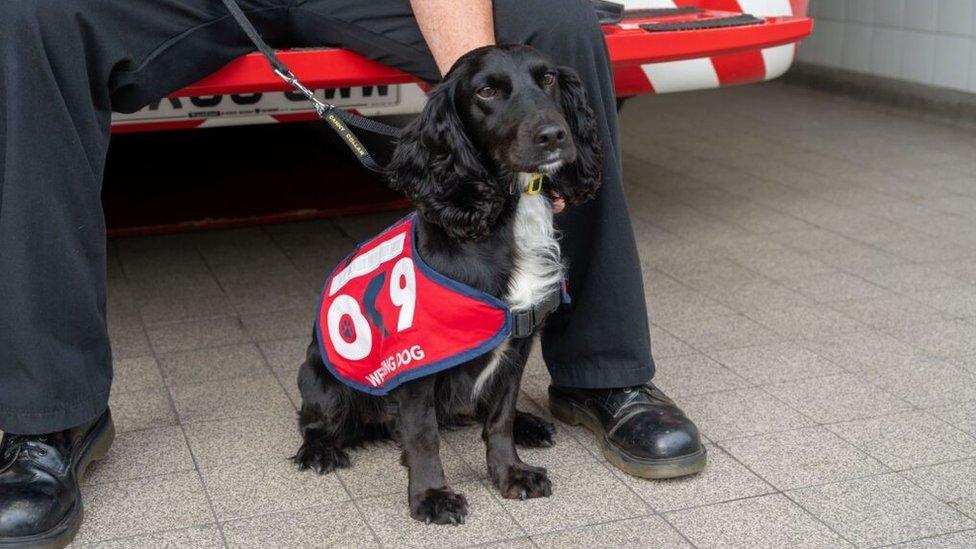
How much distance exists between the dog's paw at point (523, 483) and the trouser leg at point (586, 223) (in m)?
0.31

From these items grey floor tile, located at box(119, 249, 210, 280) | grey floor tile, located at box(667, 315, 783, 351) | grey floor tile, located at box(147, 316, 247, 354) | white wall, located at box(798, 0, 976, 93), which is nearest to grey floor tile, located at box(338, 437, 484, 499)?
grey floor tile, located at box(147, 316, 247, 354)

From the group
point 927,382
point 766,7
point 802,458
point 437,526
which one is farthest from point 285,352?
point 766,7

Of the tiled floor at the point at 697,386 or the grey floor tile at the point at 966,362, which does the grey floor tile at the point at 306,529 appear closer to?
the tiled floor at the point at 697,386

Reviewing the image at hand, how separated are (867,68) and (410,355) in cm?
509

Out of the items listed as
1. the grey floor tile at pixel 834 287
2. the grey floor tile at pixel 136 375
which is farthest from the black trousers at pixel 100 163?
the grey floor tile at pixel 834 287

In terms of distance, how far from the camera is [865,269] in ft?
12.3

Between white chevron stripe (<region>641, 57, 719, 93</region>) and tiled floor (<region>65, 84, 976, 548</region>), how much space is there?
56 cm

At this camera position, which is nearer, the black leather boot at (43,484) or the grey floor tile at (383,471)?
the black leather boot at (43,484)

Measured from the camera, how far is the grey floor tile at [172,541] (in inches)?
84.7

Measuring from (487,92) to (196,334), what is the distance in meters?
1.46

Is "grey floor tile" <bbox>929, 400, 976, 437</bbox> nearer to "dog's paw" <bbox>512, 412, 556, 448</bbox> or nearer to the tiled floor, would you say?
the tiled floor

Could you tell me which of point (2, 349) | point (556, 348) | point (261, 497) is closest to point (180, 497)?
point (261, 497)

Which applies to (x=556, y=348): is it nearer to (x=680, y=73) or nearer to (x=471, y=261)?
(x=471, y=261)

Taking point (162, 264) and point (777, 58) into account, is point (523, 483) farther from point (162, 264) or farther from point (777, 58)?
point (777, 58)
